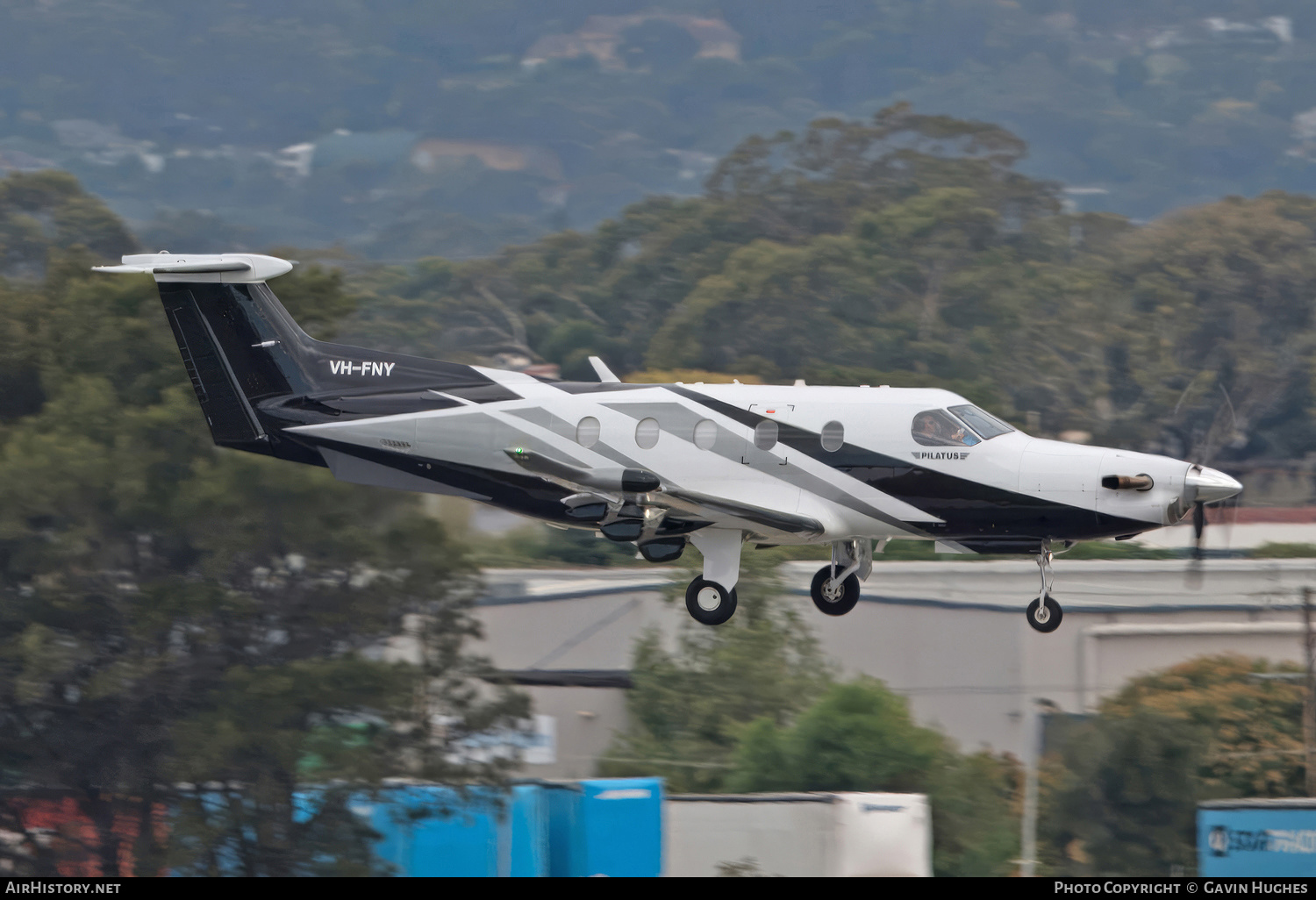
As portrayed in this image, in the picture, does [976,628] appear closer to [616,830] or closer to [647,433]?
[616,830]

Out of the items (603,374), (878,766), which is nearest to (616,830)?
(878,766)

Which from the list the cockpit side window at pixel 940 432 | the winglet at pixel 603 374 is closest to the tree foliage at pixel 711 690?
the winglet at pixel 603 374

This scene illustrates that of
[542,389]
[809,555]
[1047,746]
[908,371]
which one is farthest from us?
[908,371]

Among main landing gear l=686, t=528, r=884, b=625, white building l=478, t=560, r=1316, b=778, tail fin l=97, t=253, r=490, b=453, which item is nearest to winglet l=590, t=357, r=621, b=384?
tail fin l=97, t=253, r=490, b=453

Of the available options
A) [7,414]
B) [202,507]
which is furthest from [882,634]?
[7,414]

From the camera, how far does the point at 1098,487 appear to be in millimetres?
20891

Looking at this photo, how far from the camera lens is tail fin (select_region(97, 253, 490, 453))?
23672 mm

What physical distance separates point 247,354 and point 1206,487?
14.3 meters

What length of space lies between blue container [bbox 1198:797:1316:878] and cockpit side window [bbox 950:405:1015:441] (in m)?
13.7

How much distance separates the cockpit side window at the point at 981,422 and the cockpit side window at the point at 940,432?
5.9 inches

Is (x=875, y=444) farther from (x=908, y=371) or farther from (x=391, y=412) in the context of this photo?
(x=908, y=371)

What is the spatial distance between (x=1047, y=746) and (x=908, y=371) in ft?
197

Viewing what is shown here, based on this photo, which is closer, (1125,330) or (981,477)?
(981,477)

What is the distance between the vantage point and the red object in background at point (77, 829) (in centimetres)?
3509
